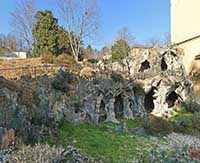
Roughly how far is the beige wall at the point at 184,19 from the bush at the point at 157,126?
11581 millimetres

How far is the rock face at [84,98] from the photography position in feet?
25.2

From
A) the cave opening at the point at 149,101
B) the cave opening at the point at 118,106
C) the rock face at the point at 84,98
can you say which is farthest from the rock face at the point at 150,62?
the cave opening at the point at 118,106

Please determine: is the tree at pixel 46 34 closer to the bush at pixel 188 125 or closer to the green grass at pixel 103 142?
the bush at pixel 188 125

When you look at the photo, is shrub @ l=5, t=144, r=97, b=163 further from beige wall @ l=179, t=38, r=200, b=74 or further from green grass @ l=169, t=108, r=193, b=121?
beige wall @ l=179, t=38, r=200, b=74

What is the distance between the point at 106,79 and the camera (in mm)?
12750

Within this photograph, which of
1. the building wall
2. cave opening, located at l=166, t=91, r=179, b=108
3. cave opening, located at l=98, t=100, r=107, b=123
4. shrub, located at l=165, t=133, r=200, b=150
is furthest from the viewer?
the building wall

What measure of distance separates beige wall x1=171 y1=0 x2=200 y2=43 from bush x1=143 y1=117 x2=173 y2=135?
1158cm

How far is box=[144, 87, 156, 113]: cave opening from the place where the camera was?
1484 centimetres

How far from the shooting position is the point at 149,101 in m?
15.4

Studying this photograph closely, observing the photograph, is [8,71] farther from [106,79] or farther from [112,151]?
[112,151]

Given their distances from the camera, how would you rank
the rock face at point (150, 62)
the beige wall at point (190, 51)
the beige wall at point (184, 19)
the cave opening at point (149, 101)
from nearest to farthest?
the cave opening at point (149, 101)
the rock face at point (150, 62)
the beige wall at point (190, 51)
the beige wall at point (184, 19)

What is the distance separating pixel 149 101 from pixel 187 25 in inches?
380

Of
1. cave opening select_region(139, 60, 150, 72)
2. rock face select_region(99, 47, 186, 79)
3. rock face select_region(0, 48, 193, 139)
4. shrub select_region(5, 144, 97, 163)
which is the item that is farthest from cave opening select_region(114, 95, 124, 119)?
shrub select_region(5, 144, 97, 163)

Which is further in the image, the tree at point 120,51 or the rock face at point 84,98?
the tree at point 120,51
